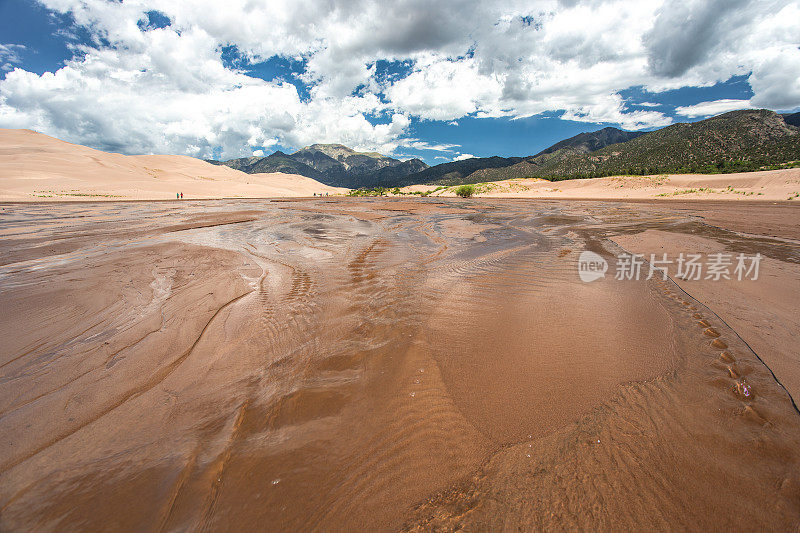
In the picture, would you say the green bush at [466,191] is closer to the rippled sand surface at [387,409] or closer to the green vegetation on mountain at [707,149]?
the green vegetation on mountain at [707,149]

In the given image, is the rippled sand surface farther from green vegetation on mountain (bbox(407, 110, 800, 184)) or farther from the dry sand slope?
green vegetation on mountain (bbox(407, 110, 800, 184))

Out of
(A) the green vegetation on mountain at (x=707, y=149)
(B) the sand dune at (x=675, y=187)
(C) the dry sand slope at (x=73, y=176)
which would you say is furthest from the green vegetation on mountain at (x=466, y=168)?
(C) the dry sand slope at (x=73, y=176)

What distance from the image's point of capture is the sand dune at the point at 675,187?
24281 mm

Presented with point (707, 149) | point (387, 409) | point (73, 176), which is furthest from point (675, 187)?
point (73, 176)

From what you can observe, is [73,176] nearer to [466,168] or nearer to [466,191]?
[466,191]

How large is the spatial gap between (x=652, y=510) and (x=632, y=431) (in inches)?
25.0

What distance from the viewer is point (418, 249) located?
8.23 metres

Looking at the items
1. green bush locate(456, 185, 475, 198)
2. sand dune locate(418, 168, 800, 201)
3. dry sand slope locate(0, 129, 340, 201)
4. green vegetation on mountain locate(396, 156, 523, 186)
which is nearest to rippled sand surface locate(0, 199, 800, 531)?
sand dune locate(418, 168, 800, 201)

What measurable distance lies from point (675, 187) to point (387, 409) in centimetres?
4371

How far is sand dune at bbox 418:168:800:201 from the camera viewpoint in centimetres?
2428

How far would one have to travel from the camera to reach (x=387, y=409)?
2.52 meters

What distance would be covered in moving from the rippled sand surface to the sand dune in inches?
1229

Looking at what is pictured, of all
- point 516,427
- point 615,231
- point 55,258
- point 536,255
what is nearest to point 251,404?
point 516,427

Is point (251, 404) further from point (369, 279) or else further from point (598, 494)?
point (369, 279)
